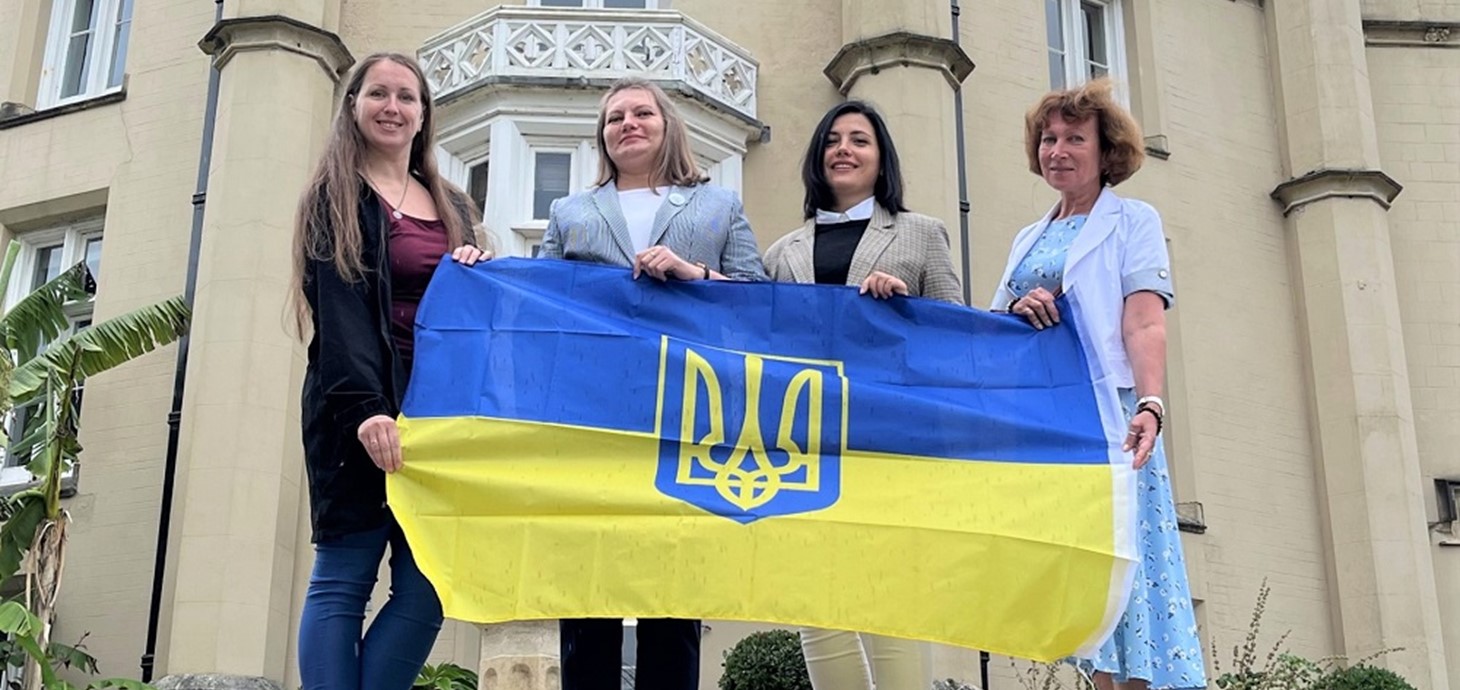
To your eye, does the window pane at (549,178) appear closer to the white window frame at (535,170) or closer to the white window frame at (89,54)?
the white window frame at (535,170)

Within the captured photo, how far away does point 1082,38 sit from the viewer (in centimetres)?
1964

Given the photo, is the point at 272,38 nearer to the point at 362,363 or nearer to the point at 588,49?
the point at 588,49

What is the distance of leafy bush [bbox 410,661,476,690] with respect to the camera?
13180 millimetres

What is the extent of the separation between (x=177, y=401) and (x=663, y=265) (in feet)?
37.1

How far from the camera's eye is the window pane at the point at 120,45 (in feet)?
61.7

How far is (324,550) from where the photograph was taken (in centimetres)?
484

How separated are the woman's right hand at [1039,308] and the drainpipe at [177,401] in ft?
36.3

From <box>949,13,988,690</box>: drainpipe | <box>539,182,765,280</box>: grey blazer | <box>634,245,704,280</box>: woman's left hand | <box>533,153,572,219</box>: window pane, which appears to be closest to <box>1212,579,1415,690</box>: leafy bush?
<box>949,13,988,690</box>: drainpipe

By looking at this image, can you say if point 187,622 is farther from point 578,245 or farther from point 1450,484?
point 1450,484

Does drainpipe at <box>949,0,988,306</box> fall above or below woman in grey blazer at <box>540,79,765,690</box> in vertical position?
above

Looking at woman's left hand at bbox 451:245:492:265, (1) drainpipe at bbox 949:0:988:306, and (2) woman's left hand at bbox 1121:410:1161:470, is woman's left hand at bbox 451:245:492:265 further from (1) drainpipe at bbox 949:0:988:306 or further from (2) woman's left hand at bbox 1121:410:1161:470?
(1) drainpipe at bbox 949:0:988:306

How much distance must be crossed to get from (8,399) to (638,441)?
10750 millimetres

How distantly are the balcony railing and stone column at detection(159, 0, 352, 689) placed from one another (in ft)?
4.17

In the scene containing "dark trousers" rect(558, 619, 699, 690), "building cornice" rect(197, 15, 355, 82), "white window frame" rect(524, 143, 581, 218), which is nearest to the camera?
"dark trousers" rect(558, 619, 699, 690)
